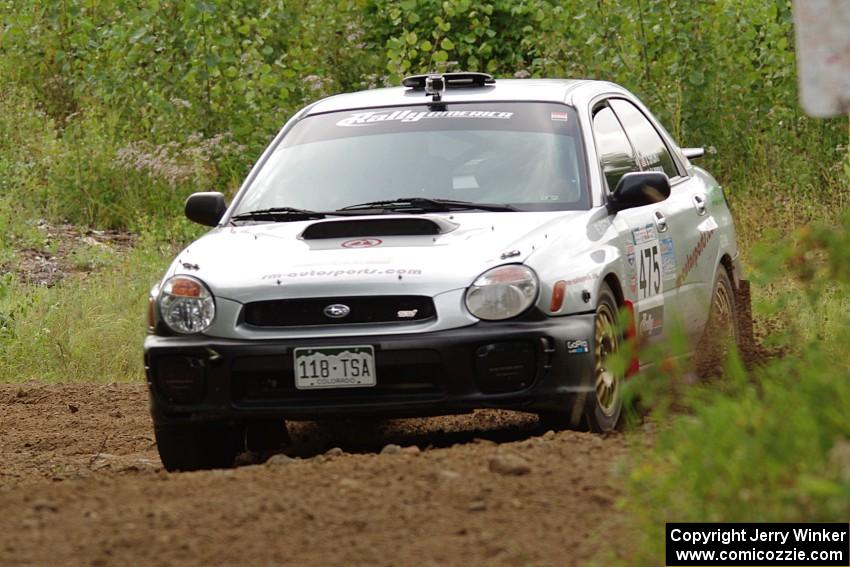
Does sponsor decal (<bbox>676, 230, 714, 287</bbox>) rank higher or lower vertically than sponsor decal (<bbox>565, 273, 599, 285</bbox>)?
lower

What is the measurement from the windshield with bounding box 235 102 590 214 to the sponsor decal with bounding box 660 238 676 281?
2.33 feet

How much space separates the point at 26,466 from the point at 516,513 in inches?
155

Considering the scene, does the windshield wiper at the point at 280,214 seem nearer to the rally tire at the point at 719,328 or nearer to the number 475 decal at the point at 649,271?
the number 475 decal at the point at 649,271

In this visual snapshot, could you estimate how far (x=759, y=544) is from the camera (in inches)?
161

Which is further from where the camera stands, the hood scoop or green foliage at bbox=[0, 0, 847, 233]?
green foliage at bbox=[0, 0, 847, 233]

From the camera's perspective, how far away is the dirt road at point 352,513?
14.6 ft

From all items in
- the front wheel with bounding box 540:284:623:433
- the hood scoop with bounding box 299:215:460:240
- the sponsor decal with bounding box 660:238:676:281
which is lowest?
the front wheel with bounding box 540:284:623:433

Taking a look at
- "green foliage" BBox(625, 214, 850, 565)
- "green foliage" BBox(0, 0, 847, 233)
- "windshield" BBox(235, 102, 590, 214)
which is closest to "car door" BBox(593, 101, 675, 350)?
"windshield" BBox(235, 102, 590, 214)

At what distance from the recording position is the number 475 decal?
7.63 meters

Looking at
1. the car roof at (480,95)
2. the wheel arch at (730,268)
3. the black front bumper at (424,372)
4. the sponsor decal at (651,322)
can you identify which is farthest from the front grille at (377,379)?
the wheel arch at (730,268)

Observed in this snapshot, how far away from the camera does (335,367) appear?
6559 millimetres

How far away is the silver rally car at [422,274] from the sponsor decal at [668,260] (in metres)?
0.01

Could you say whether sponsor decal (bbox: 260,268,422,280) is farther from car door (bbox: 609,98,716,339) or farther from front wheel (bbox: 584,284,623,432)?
car door (bbox: 609,98,716,339)

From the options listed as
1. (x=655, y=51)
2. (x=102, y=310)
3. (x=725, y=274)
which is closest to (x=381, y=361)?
(x=725, y=274)
